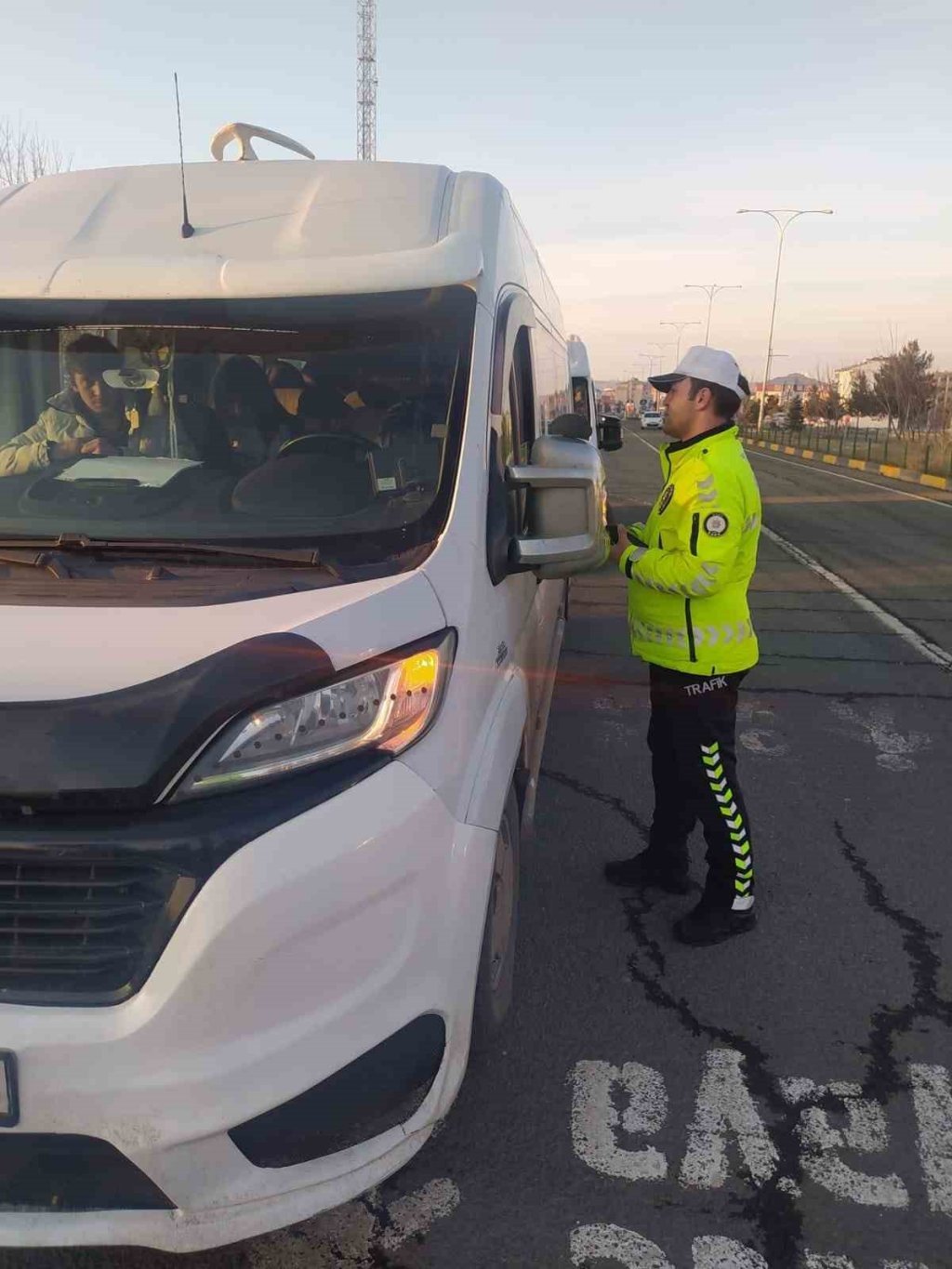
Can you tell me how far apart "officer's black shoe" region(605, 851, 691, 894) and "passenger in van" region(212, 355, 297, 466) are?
2.22 meters

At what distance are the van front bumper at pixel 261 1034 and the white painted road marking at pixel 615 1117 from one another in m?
0.70

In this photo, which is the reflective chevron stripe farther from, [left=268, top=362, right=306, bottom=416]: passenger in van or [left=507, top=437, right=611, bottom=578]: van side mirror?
[left=268, top=362, right=306, bottom=416]: passenger in van

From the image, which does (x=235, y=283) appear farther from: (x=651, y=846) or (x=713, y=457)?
(x=651, y=846)

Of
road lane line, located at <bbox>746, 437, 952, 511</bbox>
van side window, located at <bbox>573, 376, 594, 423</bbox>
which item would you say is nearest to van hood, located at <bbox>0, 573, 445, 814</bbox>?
van side window, located at <bbox>573, 376, 594, 423</bbox>

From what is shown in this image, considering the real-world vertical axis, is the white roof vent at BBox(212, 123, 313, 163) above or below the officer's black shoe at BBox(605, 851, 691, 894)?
above

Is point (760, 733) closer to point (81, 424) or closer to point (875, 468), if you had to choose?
point (81, 424)

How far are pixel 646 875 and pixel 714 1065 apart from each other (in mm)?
1122

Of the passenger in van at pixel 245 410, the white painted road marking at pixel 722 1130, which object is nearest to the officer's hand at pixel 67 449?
the passenger in van at pixel 245 410

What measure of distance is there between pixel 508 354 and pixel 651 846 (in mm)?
2004

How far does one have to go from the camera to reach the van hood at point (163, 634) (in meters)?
1.85

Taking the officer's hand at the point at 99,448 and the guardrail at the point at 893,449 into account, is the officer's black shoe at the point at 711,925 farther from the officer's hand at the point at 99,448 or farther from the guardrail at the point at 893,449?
the guardrail at the point at 893,449

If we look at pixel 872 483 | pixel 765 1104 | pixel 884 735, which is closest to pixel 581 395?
pixel 884 735

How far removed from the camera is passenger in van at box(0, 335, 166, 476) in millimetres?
2717

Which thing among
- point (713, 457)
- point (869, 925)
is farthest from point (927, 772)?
point (713, 457)
